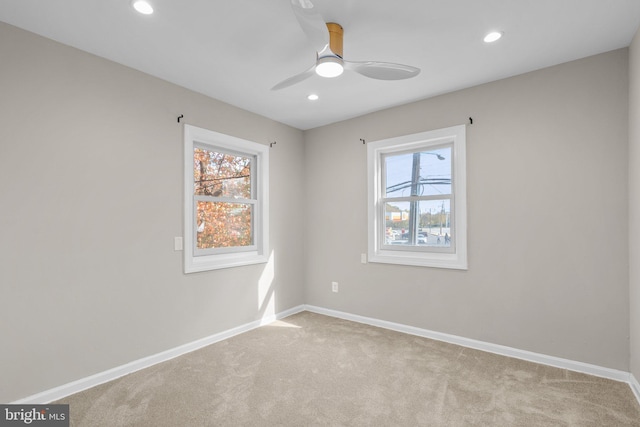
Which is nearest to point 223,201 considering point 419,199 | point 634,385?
point 419,199

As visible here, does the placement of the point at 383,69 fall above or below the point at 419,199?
above

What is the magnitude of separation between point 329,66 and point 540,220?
7.36 ft

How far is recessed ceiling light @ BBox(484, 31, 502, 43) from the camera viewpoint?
223 centimetres

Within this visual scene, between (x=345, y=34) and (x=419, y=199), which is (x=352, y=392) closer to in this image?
(x=419, y=199)

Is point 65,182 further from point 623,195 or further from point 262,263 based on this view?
point 623,195

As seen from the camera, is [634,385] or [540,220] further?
[540,220]

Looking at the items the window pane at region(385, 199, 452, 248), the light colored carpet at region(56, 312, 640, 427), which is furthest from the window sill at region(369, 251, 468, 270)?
the light colored carpet at region(56, 312, 640, 427)

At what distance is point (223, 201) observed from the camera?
3572 mm

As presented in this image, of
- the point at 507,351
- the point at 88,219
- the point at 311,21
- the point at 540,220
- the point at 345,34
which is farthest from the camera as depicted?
the point at 507,351

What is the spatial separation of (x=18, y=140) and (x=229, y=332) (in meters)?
2.46

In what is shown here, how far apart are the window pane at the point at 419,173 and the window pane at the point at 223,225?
1.78 m

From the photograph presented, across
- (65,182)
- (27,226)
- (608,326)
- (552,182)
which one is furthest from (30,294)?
(608,326)

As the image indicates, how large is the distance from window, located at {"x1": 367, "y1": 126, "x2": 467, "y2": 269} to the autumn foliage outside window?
1507mm

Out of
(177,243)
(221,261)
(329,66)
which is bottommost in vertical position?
(221,261)
